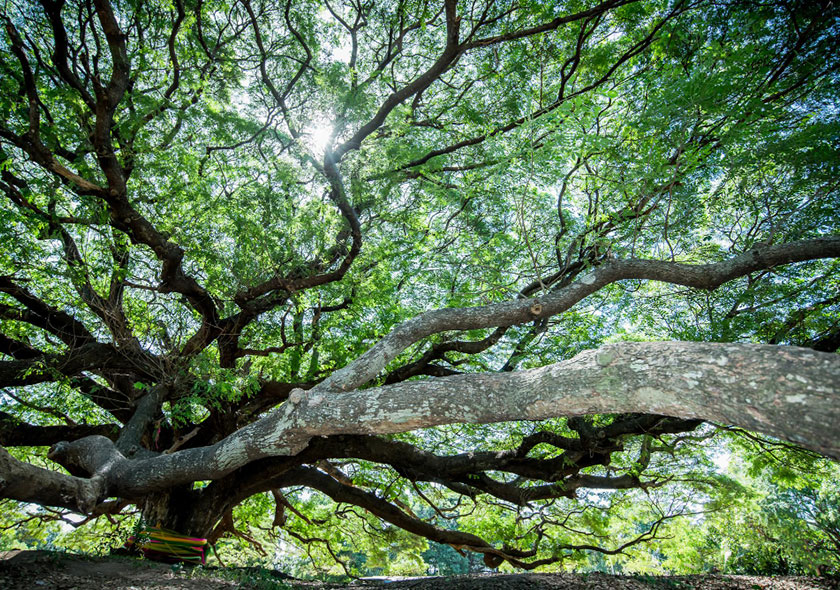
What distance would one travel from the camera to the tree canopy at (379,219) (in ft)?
16.1

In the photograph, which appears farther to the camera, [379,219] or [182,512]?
[379,219]

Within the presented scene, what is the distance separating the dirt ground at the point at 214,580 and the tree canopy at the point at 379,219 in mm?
580

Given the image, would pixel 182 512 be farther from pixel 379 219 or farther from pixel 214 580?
pixel 379 219

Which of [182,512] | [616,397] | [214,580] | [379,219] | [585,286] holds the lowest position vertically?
[214,580]

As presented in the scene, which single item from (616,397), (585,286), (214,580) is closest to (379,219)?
(585,286)

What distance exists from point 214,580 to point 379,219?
5.25 meters

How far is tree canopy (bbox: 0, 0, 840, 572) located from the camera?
4895 millimetres

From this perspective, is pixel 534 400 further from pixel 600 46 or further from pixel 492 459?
pixel 600 46

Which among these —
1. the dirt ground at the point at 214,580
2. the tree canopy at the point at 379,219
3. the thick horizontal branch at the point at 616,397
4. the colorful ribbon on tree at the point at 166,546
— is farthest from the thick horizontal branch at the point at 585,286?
the colorful ribbon on tree at the point at 166,546

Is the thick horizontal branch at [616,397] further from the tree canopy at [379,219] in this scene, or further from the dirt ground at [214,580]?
the dirt ground at [214,580]

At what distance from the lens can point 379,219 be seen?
7.31 metres

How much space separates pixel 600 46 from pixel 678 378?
587 centimetres

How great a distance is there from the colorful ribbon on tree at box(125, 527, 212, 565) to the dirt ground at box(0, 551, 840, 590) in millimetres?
828

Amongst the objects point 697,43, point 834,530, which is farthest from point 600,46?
point 834,530
